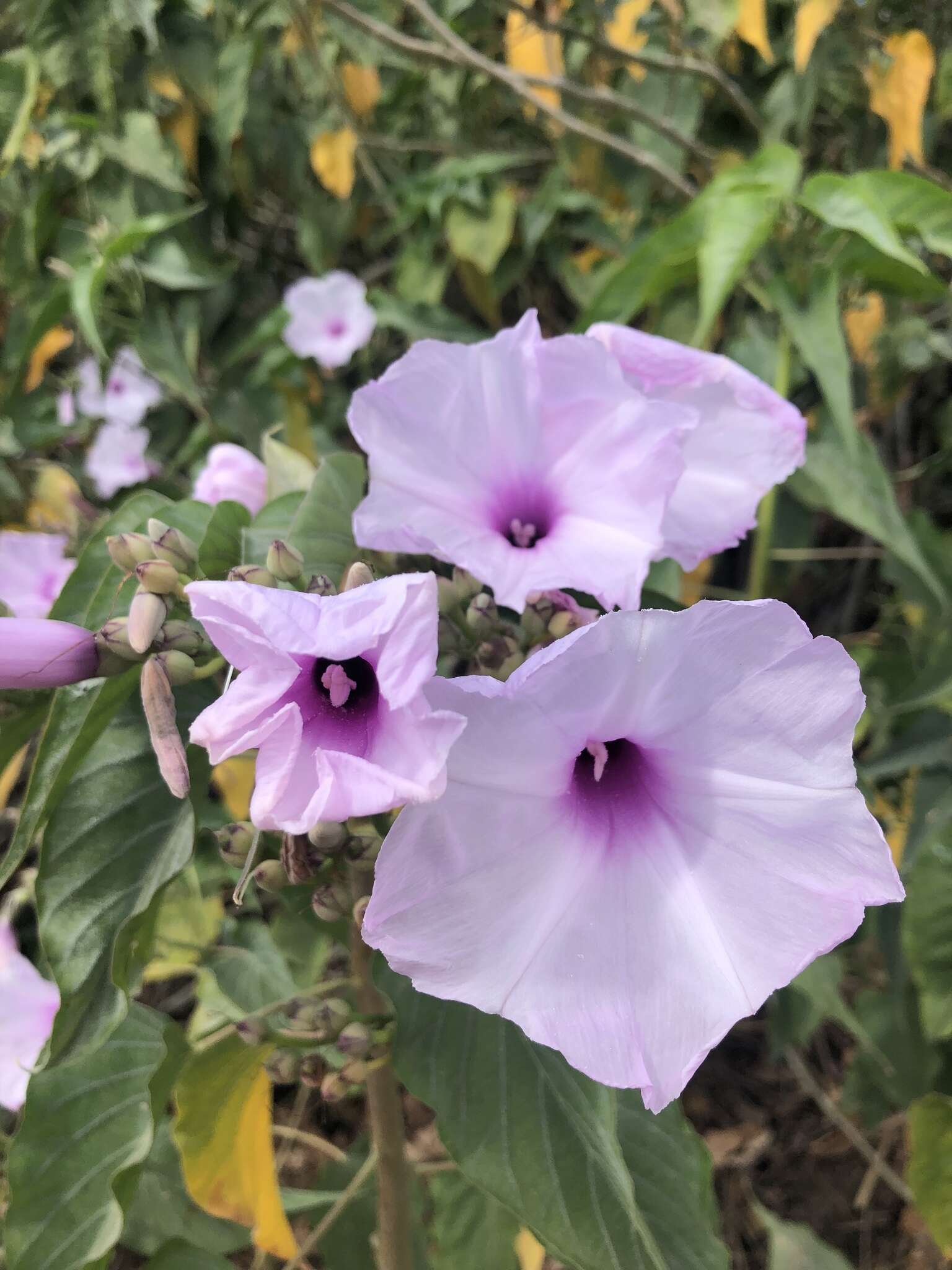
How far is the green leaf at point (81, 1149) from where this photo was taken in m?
0.57

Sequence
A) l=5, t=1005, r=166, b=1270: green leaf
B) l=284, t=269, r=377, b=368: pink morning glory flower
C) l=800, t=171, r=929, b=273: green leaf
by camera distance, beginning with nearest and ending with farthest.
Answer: l=5, t=1005, r=166, b=1270: green leaf
l=800, t=171, r=929, b=273: green leaf
l=284, t=269, r=377, b=368: pink morning glory flower

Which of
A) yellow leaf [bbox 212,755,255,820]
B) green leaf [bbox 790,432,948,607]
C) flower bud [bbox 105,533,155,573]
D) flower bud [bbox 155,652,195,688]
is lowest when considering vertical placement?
yellow leaf [bbox 212,755,255,820]

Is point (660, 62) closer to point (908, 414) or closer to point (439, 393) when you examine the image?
point (908, 414)

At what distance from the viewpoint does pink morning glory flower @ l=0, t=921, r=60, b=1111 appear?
2.57 ft

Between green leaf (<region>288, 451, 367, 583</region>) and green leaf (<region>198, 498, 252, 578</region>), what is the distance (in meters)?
0.04

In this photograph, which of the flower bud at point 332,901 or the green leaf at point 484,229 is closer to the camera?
the flower bud at point 332,901

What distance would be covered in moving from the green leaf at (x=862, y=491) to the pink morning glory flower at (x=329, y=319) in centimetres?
74

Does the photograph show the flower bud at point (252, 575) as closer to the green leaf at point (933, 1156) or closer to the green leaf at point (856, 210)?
the green leaf at point (856, 210)

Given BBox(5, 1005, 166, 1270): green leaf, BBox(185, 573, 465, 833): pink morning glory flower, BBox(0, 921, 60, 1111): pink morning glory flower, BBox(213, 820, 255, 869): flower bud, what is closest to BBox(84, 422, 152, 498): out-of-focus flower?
BBox(0, 921, 60, 1111): pink morning glory flower

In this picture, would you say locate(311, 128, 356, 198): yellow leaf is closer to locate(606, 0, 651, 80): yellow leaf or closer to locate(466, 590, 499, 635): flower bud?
locate(606, 0, 651, 80): yellow leaf

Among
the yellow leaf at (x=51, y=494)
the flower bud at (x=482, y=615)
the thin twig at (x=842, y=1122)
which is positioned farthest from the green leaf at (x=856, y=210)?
the yellow leaf at (x=51, y=494)

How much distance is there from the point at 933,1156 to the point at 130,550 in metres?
0.95

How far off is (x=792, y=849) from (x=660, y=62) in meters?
1.08

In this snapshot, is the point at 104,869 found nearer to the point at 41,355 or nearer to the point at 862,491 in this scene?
the point at 862,491
